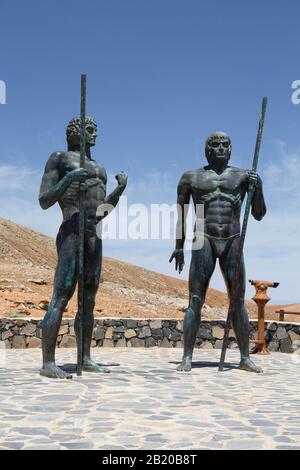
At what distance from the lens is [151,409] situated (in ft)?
15.4

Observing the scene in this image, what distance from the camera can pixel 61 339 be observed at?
11305 mm

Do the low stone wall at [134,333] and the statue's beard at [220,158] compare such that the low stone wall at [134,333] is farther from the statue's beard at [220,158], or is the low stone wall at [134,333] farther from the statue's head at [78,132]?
the statue's head at [78,132]

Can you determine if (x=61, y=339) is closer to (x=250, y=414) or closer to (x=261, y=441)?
(x=250, y=414)

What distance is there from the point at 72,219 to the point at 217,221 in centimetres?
165

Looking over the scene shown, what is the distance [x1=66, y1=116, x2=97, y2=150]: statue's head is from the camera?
22.4 feet

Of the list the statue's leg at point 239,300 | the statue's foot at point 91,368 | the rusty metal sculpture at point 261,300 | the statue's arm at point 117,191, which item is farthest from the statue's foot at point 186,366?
the rusty metal sculpture at point 261,300

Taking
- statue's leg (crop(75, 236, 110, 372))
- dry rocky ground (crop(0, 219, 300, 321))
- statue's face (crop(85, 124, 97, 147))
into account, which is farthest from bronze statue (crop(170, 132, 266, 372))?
dry rocky ground (crop(0, 219, 300, 321))

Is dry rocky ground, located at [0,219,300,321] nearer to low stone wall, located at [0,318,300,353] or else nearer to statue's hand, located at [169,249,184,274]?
low stone wall, located at [0,318,300,353]

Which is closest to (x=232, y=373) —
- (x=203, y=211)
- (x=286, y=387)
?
(x=286, y=387)

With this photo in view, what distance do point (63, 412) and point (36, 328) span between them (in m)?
6.90

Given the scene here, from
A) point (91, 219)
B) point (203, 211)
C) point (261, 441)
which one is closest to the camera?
point (261, 441)

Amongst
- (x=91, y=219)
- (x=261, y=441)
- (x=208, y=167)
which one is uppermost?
(x=208, y=167)

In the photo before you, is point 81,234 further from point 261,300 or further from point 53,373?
point 261,300

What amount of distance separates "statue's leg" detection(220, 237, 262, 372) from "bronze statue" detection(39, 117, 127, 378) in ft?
4.70
